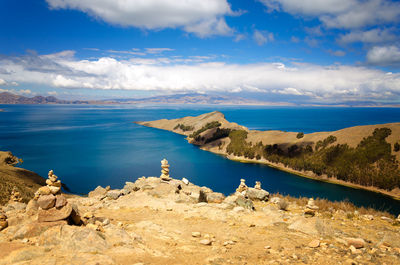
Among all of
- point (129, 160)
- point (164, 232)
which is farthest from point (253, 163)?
point (164, 232)

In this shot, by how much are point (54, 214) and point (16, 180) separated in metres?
46.3

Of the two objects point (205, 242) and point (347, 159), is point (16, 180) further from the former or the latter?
point (347, 159)

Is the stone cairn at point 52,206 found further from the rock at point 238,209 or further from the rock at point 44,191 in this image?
the rock at point 238,209

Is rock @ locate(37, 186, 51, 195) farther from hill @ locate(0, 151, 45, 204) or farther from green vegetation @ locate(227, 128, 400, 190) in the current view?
green vegetation @ locate(227, 128, 400, 190)

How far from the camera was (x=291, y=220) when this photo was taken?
1521 centimetres

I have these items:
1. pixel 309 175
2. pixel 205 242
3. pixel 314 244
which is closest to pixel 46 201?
pixel 205 242

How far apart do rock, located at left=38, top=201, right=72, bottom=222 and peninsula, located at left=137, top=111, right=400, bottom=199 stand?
86.7 m

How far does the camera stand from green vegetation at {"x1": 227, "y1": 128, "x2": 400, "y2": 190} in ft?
246

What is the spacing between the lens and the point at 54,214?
442 inches

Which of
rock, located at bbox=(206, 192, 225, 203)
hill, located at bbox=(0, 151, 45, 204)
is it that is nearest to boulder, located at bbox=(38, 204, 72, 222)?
rock, located at bbox=(206, 192, 225, 203)

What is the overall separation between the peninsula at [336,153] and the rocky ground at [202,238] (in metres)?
72.6

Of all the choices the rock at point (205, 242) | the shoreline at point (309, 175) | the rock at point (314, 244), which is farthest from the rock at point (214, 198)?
the shoreline at point (309, 175)

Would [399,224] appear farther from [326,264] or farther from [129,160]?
[129,160]

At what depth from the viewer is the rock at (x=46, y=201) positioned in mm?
10950
